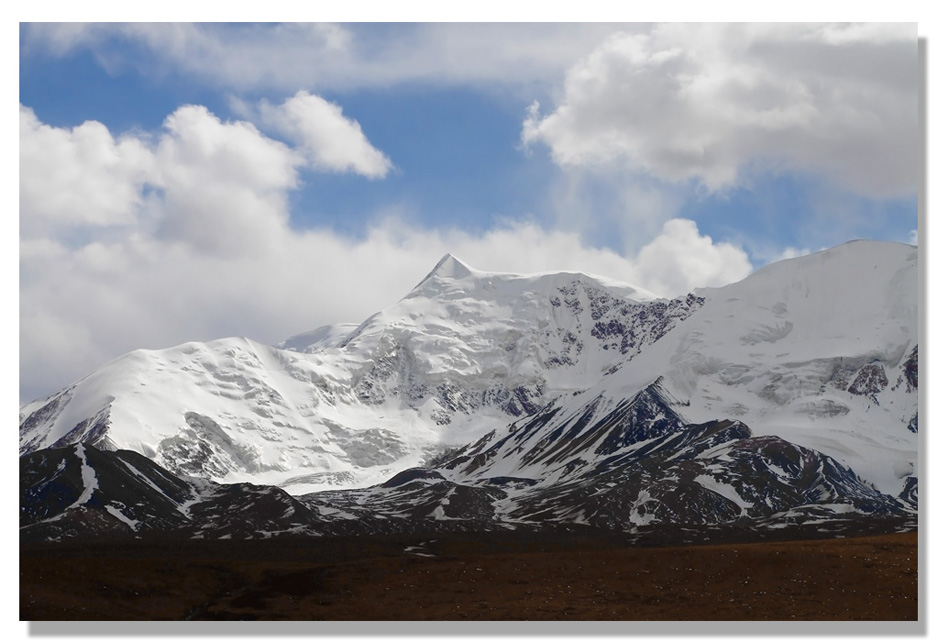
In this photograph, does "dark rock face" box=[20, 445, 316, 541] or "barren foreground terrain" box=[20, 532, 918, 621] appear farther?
"dark rock face" box=[20, 445, 316, 541]

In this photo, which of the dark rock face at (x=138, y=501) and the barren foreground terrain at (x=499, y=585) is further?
the dark rock face at (x=138, y=501)

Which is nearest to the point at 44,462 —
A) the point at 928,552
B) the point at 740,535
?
the point at 740,535

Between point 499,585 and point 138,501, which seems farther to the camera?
point 138,501

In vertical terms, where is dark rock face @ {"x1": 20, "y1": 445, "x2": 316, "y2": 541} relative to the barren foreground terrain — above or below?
above

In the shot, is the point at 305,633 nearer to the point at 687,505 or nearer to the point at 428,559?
the point at 428,559

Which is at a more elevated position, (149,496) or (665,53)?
(665,53)

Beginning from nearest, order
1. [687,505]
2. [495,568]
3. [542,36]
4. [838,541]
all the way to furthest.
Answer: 1. [542,36]
2. [495,568]
3. [838,541]
4. [687,505]

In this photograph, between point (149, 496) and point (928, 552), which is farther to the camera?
point (149, 496)

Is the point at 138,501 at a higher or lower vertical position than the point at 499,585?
higher
